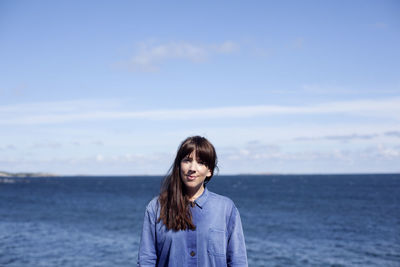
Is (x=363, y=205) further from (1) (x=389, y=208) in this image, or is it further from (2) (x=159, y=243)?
(2) (x=159, y=243)

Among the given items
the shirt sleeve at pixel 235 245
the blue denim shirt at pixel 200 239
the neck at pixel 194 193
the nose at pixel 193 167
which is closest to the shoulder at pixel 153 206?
the blue denim shirt at pixel 200 239

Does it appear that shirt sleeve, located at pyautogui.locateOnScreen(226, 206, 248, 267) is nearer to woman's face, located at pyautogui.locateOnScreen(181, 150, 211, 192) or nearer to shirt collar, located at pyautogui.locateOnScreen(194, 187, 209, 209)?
shirt collar, located at pyautogui.locateOnScreen(194, 187, 209, 209)

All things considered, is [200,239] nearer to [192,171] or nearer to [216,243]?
[216,243]

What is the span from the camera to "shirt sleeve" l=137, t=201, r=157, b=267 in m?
3.43

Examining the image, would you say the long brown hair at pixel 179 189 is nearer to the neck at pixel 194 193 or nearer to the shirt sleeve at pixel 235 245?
the neck at pixel 194 193

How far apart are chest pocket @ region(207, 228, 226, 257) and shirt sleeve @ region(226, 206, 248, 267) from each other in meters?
0.08

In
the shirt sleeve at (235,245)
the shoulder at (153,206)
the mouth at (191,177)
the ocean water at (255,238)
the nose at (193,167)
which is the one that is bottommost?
the ocean water at (255,238)

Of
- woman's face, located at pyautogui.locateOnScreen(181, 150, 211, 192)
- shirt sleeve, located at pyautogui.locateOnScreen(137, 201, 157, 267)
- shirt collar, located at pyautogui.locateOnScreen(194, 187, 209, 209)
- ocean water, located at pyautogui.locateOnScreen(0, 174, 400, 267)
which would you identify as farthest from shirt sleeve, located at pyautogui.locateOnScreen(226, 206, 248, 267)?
ocean water, located at pyautogui.locateOnScreen(0, 174, 400, 267)

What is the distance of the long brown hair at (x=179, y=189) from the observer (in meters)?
3.38

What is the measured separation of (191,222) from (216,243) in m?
0.29

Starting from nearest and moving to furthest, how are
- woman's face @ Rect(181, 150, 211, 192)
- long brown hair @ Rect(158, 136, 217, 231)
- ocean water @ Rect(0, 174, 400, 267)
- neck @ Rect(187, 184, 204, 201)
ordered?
long brown hair @ Rect(158, 136, 217, 231) → woman's face @ Rect(181, 150, 211, 192) → neck @ Rect(187, 184, 204, 201) → ocean water @ Rect(0, 174, 400, 267)

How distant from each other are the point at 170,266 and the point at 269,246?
30171 millimetres

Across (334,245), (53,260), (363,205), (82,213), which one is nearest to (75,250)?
(53,260)

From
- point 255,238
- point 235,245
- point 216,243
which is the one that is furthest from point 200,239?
point 255,238
